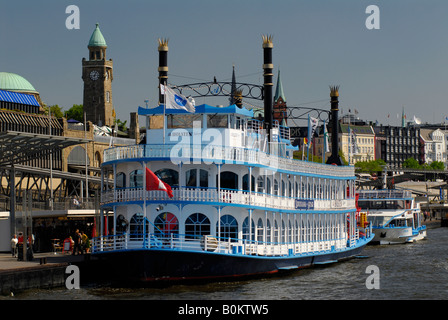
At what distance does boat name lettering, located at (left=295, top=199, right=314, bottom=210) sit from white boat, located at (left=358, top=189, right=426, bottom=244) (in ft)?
85.8

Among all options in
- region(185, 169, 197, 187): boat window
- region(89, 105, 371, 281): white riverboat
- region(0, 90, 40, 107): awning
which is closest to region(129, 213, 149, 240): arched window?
region(89, 105, 371, 281): white riverboat

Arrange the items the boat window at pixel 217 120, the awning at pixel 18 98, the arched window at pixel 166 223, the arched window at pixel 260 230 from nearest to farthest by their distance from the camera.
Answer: the arched window at pixel 166 223, the boat window at pixel 217 120, the arched window at pixel 260 230, the awning at pixel 18 98

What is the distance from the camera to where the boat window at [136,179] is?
39500 millimetres

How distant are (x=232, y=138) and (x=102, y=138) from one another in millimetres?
67449

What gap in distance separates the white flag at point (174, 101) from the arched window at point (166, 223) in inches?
194

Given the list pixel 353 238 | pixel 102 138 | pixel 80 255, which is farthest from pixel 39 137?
pixel 102 138

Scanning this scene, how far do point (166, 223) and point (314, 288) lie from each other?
7398 mm

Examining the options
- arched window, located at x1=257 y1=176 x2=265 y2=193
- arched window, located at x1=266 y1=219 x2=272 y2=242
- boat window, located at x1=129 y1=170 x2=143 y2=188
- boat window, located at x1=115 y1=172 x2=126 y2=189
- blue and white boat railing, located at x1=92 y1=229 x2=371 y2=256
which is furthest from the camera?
arched window, located at x1=266 y1=219 x2=272 y2=242

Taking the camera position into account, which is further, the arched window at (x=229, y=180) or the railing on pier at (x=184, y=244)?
the arched window at (x=229, y=180)

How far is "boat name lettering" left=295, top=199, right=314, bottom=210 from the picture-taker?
45.9 meters

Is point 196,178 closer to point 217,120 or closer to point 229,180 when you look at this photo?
point 229,180

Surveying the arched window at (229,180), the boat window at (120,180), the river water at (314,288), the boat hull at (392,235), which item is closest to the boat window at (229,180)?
the arched window at (229,180)

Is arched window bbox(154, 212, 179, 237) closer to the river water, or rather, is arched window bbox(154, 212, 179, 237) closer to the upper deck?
the upper deck

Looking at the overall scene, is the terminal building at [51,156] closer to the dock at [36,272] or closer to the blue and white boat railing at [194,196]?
the dock at [36,272]
